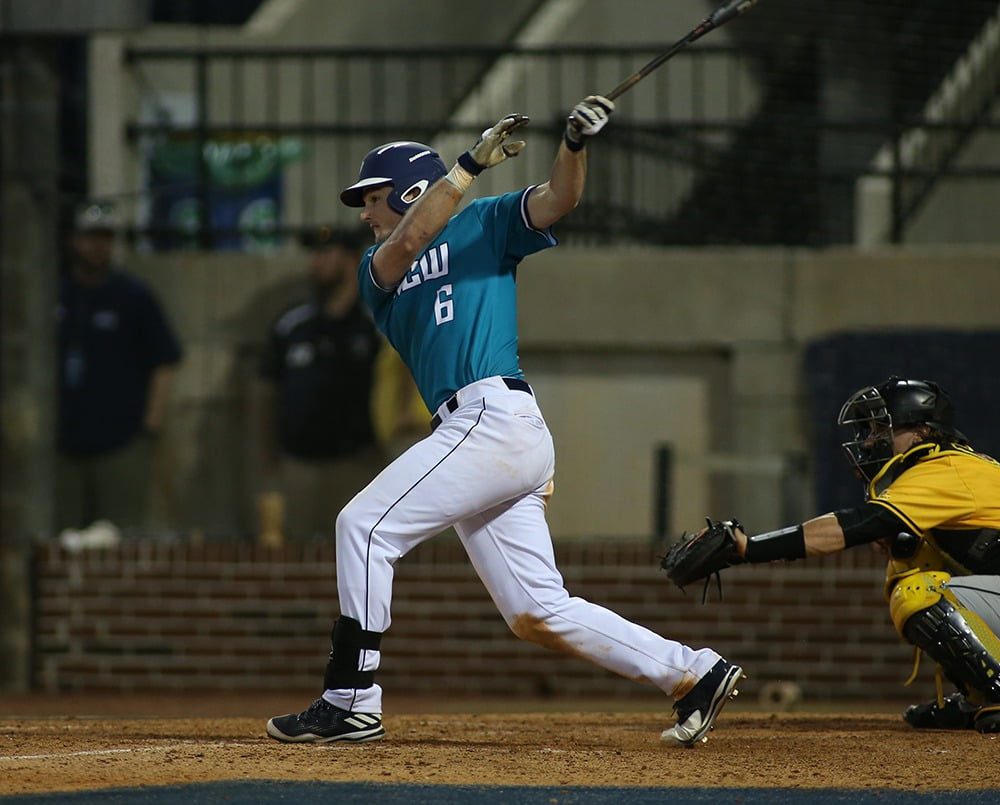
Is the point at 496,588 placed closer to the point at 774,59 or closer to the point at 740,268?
the point at 740,268

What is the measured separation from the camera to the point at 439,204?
5.02 meters

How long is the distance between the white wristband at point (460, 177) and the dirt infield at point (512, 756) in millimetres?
1683

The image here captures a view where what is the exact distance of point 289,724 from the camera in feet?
17.3

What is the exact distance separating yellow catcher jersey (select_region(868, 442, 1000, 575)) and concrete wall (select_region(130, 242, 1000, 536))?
4.55 m

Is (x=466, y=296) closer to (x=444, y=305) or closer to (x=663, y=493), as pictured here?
(x=444, y=305)

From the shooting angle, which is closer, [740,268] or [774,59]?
[740,268]

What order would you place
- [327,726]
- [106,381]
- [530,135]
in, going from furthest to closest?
1. [530,135]
2. [106,381]
3. [327,726]

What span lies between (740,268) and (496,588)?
5606mm

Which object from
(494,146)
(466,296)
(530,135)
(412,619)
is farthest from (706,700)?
(530,135)

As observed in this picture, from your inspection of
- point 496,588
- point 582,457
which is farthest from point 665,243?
point 496,588

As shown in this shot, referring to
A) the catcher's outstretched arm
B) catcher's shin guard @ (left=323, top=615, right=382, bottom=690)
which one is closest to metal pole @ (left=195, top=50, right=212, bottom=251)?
catcher's shin guard @ (left=323, top=615, right=382, bottom=690)

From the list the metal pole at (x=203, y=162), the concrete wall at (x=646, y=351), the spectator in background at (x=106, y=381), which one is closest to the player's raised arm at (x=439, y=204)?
the concrete wall at (x=646, y=351)

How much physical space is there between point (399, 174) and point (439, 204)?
0.42m

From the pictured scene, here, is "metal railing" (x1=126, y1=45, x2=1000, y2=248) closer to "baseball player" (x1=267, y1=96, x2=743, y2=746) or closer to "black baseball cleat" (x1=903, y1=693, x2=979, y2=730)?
"black baseball cleat" (x1=903, y1=693, x2=979, y2=730)
